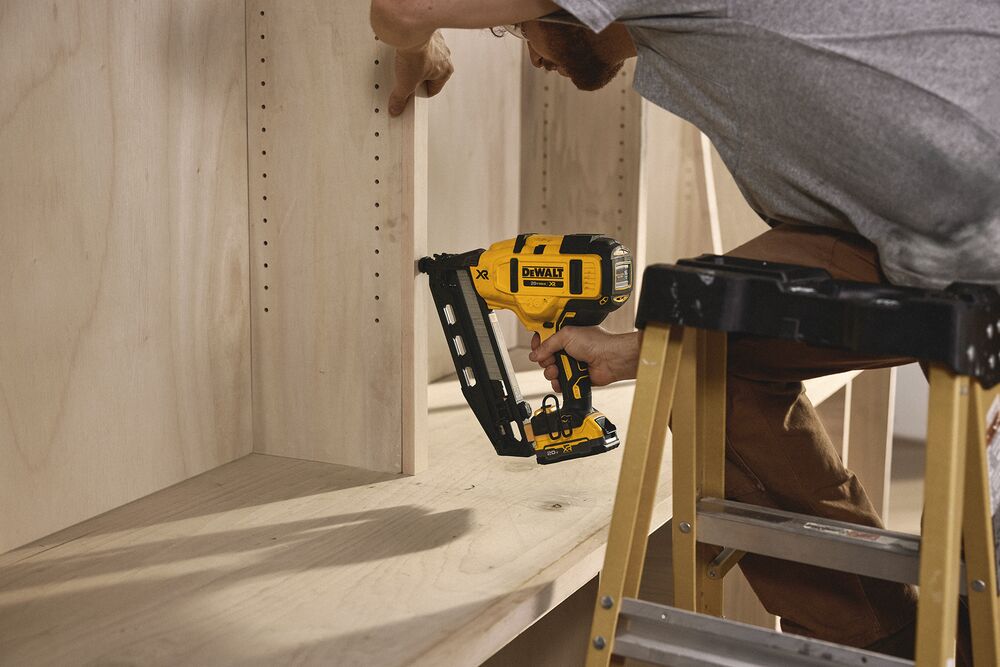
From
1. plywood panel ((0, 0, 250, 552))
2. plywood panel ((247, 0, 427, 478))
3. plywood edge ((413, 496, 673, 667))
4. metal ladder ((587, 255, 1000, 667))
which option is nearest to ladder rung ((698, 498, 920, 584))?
metal ladder ((587, 255, 1000, 667))

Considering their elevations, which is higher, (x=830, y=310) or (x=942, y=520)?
(x=830, y=310)

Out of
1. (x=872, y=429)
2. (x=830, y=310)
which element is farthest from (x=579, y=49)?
(x=872, y=429)

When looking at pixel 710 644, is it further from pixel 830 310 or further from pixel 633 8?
pixel 633 8

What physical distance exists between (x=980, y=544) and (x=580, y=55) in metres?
0.76

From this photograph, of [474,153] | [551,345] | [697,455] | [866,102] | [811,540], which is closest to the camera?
[866,102]

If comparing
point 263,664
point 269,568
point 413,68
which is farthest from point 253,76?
point 263,664

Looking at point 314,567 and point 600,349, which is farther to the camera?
point 600,349

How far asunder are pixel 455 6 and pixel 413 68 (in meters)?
0.21

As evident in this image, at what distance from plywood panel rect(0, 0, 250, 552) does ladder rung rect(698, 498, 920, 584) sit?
2.32 ft

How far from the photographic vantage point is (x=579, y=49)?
1292mm

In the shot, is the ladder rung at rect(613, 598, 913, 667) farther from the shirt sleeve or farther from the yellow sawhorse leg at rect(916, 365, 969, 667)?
the shirt sleeve

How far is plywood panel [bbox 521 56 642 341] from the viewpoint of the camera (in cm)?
212

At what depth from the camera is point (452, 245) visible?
2.07 metres

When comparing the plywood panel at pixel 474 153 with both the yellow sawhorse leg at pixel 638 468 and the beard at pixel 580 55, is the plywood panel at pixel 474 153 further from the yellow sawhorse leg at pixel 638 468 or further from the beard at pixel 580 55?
the yellow sawhorse leg at pixel 638 468
